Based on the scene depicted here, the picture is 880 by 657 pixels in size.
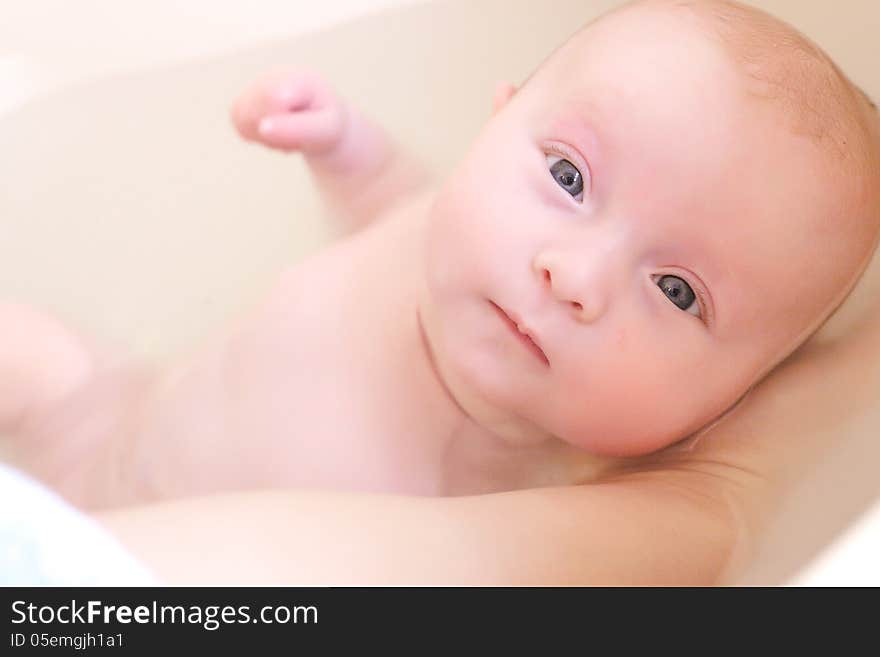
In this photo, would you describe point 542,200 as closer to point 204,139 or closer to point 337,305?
point 337,305

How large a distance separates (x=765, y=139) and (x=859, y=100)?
14 cm

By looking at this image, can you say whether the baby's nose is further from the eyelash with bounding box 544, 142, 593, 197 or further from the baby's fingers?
the baby's fingers

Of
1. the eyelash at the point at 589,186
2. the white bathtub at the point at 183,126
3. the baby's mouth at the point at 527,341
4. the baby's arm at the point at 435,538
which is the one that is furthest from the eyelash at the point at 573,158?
the white bathtub at the point at 183,126

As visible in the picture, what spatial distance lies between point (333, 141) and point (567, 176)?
1.19 ft

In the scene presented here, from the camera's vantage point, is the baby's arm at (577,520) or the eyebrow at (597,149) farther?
the eyebrow at (597,149)

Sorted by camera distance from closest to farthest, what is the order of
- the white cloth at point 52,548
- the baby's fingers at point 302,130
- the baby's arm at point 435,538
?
the white cloth at point 52,548
the baby's arm at point 435,538
the baby's fingers at point 302,130

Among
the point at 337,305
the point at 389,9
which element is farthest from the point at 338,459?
the point at 389,9

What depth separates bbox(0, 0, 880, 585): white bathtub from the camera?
1.16 metres

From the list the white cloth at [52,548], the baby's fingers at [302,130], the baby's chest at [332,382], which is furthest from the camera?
the baby's fingers at [302,130]

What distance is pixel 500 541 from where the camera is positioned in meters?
0.65

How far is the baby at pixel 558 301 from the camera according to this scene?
2.39 ft

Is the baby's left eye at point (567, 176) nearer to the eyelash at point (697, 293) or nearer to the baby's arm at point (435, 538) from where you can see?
the eyelash at point (697, 293)
